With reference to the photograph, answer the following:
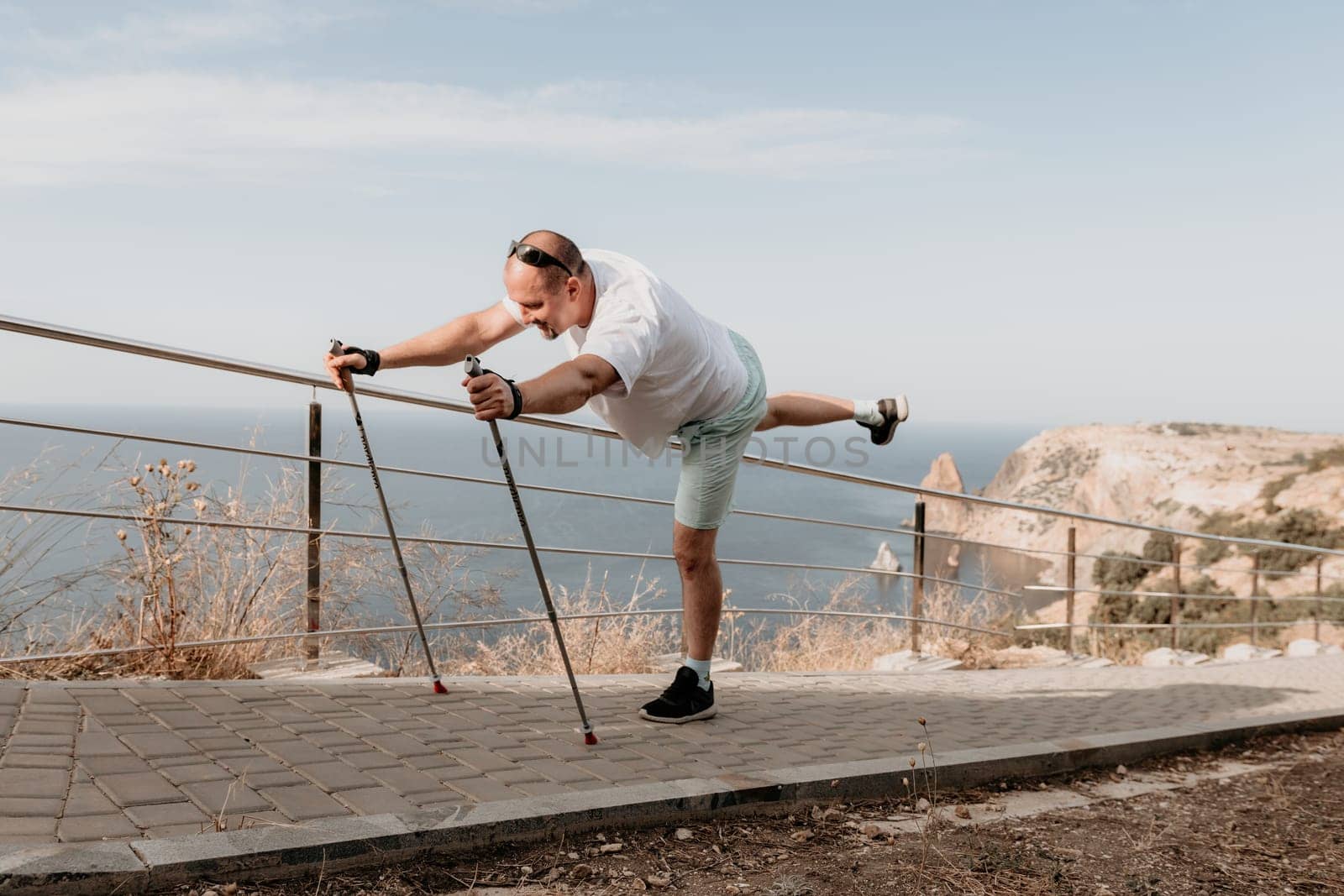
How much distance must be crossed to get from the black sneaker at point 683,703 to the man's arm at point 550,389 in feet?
5.00

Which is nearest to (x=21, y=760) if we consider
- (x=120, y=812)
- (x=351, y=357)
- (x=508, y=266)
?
(x=120, y=812)

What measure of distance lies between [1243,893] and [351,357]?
128 inches

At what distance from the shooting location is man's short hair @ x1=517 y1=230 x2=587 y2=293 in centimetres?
361

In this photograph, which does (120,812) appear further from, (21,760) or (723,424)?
(723,424)

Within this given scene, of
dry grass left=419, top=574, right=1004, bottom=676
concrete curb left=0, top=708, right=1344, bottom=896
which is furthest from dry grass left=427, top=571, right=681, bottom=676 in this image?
concrete curb left=0, top=708, right=1344, bottom=896

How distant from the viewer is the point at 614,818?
3076 millimetres

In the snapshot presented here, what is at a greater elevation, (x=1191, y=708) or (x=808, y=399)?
(x=808, y=399)

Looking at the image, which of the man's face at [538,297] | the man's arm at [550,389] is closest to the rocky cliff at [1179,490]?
the man's face at [538,297]

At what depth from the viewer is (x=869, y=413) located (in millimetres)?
5328

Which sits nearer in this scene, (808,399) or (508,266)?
(508,266)

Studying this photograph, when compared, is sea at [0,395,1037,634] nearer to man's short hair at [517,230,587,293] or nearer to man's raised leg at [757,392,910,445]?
man's raised leg at [757,392,910,445]

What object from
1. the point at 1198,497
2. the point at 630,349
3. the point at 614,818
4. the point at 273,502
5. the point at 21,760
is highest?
the point at 630,349

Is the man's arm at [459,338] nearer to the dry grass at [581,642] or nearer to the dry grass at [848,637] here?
the dry grass at [581,642]

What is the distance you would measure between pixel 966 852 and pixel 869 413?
8.47ft
